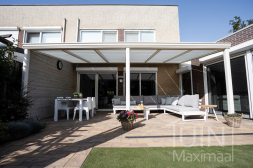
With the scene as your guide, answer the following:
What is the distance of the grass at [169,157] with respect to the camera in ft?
6.23

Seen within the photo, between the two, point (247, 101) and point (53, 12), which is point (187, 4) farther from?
point (53, 12)

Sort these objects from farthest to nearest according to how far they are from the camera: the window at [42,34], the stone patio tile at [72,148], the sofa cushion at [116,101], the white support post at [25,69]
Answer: the window at [42,34]
the sofa cushion at [116,101]
the white support post at [25,69]
the stone patio tile at [72,148]

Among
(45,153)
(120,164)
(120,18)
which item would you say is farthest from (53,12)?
(120,164)

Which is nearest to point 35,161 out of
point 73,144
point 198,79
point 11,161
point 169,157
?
point 11,161

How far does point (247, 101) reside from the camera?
5.04 m

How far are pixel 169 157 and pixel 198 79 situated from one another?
6226 mm

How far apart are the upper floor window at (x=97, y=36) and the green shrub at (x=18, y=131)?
6.64 metres

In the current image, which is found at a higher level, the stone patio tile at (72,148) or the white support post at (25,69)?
the white support post at (25,69)

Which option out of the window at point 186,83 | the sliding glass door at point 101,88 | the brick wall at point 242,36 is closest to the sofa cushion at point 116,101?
the sliding glass door at point 101,88

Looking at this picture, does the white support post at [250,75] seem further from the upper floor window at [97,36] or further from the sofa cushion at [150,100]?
the upper floor window at [97,36]

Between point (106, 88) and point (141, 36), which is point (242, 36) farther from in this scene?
point (106, 88)

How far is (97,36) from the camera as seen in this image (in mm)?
8641

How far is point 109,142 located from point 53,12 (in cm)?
925

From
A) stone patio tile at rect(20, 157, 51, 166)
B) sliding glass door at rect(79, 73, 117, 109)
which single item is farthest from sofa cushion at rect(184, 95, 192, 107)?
stone patio tile at rect(20, 157, 51, 166)
